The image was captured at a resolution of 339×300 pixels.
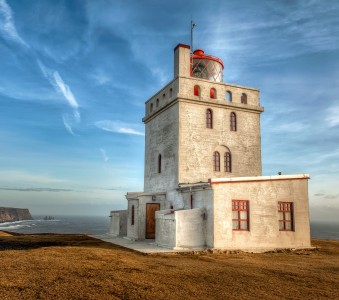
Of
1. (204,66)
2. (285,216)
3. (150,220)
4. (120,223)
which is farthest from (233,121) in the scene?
(120,223)

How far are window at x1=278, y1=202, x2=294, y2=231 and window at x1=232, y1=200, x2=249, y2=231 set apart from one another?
2.08m

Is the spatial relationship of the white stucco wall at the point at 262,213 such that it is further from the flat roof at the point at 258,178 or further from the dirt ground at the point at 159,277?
the dirt ground at the point at 159,277

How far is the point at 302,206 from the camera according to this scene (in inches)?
733

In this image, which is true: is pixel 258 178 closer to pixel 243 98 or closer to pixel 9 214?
pixel 243 98

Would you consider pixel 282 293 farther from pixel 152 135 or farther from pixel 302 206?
pixel 152 135

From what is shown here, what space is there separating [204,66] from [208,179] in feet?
33.3

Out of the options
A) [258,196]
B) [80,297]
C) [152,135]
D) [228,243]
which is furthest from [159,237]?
[80,297]

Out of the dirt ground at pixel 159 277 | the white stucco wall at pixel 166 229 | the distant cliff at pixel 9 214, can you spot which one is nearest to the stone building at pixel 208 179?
the white stucco wall at pixel 166 229

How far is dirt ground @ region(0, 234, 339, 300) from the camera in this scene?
8133 mm

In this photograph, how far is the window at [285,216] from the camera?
18062 mm

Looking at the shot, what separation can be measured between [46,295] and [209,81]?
702 inches

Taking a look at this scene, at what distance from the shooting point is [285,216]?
18188 millimetres

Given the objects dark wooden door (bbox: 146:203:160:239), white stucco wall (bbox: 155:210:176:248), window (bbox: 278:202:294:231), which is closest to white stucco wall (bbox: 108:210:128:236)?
dark wooden door (bbox: 146:203:160:239)

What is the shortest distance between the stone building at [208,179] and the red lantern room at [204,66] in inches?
2.7
